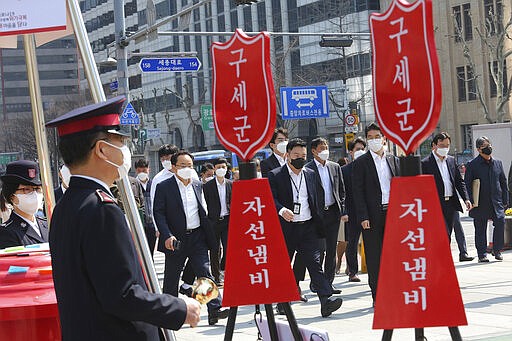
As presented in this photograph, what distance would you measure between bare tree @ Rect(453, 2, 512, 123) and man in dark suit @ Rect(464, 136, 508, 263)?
2429 centimetres

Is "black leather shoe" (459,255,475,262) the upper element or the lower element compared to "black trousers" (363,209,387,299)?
lower

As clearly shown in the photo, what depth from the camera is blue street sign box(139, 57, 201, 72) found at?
67.4 feet

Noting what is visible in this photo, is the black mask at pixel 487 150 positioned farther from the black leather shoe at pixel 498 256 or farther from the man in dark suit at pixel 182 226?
the man in dark suit at pixel 182 226

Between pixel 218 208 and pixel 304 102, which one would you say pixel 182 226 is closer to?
pixel 218 208

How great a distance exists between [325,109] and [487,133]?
7101 mm

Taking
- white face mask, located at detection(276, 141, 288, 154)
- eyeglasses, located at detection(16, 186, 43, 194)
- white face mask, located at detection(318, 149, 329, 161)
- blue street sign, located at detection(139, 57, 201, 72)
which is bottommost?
white face mask, located at detection(318, 149, 329, 161)

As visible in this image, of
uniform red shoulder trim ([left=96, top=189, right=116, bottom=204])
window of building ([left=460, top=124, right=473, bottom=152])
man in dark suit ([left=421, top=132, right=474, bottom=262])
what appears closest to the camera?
uniform red shoulder trim ([left=96, top=189, right=116, bottom=204])

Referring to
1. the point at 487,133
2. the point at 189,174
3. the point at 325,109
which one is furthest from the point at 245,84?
the point at 325,109

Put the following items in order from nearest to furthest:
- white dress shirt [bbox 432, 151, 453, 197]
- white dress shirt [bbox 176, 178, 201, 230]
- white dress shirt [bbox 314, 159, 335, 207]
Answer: white dress shirt [bbox 176, 178, 201, 230]
white dress shirt [bbox 314, 159, 335, 207]
white dress shirt [bbox 432, 151, 453, 197]

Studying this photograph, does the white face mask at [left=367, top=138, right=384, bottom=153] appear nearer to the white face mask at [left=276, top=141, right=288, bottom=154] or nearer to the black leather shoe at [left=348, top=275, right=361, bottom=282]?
the white face mask at [left=276, top=141, right=288, bottom=154]

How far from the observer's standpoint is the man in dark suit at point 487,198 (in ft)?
45.4

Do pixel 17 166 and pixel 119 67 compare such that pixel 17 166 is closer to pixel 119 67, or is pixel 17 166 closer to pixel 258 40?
pixel 258 40

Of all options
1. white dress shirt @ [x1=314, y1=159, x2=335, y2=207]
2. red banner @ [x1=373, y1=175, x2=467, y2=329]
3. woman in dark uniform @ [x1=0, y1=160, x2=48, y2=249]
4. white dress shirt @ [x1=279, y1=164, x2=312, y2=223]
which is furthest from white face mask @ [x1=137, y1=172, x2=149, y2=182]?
red banner @ [x1=373, y1=175, x2=467, y2=329]

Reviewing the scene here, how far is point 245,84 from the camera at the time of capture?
6164 millimetres
